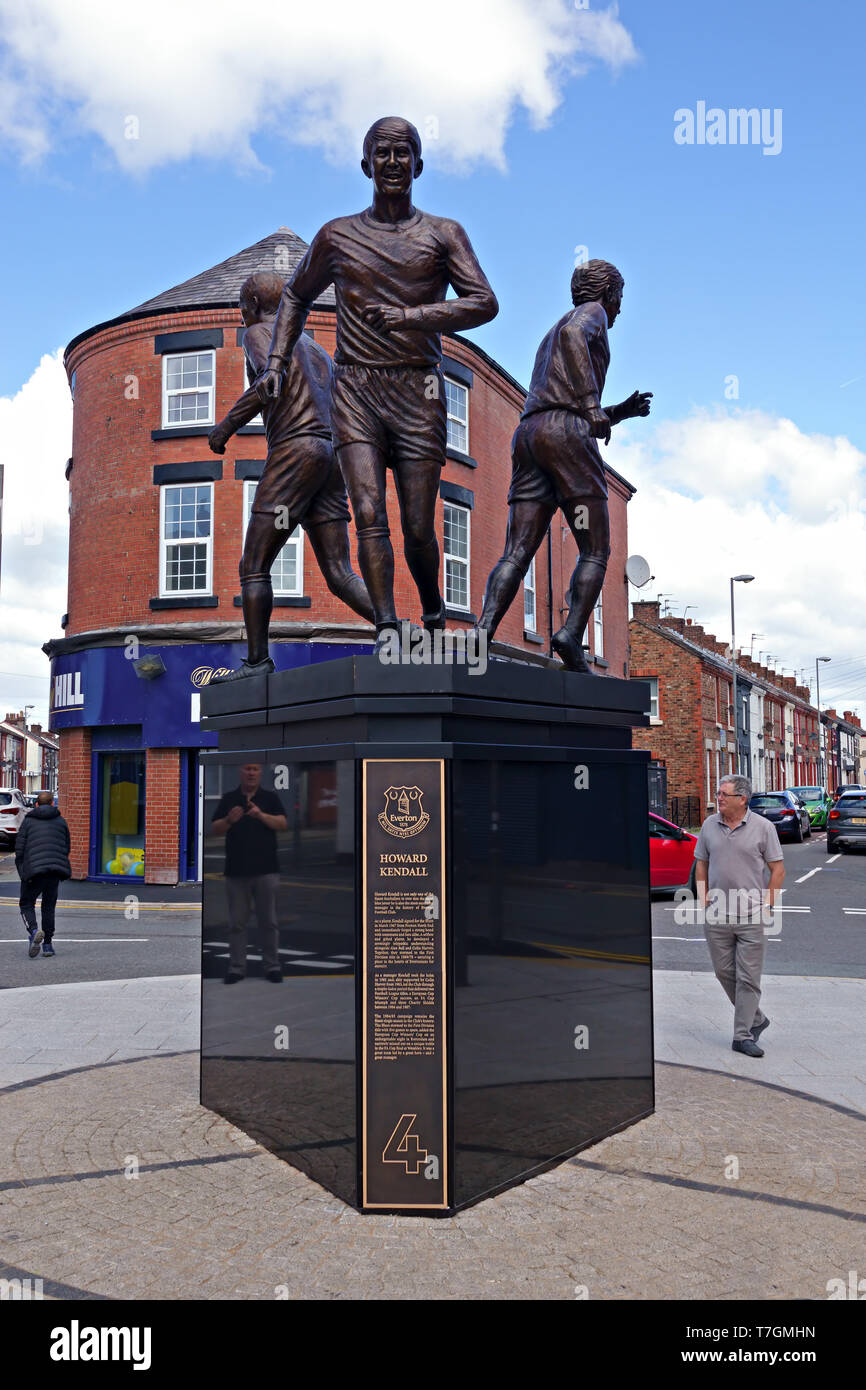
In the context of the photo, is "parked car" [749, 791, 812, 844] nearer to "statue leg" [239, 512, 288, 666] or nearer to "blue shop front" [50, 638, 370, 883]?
"blue shop front" [50, 638, 370, 883]

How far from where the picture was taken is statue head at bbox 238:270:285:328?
21.2 ft

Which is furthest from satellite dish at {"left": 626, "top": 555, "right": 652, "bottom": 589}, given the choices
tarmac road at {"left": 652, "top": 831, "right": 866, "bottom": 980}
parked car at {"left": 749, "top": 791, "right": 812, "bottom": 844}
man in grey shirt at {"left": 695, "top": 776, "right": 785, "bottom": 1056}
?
man in grey shirt at {"left": 695, "top": 776, "right": 785, "bottom": 1056}

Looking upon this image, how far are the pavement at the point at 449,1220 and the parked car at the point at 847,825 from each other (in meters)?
25.7

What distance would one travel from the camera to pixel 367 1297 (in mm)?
3527

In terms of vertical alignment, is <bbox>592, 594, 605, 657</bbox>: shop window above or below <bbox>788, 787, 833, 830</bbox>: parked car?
above

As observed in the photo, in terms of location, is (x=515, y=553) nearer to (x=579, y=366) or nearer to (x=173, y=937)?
(x=579, y=366)

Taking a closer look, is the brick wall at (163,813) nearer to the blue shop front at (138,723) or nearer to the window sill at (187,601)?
the blue shop front at (138,723)

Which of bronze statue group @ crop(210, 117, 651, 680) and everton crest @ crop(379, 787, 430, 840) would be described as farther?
bronze statue group @ crop(210, 117, 651, 680)

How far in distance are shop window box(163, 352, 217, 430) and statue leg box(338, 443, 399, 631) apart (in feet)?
54.3

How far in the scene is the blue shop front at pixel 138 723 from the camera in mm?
20297

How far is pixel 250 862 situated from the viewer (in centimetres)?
555

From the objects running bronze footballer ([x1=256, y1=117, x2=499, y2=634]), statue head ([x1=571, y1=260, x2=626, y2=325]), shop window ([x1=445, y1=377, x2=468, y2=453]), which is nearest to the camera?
running bronze footballer ([x1=256, y1=117, x2=499, y2=634])

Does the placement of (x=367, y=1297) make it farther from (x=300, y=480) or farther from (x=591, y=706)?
(x=300, y=480)

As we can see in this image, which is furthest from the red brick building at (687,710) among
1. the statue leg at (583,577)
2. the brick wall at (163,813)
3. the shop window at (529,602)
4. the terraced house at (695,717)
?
the statue leg at (583,577)
